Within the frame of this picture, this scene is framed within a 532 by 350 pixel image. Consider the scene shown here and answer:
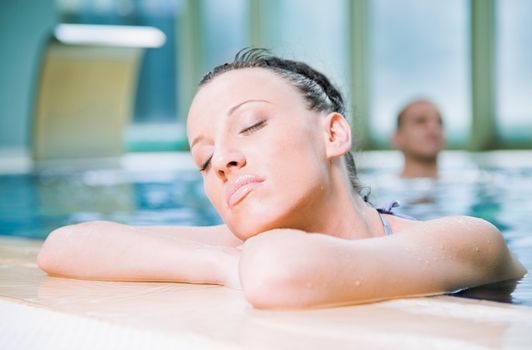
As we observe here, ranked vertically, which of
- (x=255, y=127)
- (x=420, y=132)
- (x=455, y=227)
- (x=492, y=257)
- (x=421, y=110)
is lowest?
(x=420, y=132)

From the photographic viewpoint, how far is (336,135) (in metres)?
2.09

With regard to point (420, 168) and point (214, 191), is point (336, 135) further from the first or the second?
point (420, 168)

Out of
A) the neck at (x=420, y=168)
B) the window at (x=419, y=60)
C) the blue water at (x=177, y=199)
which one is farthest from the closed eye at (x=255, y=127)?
the window at (x=419, y=60)

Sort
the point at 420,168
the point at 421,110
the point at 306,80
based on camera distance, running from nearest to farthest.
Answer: the point at 306,80, the point at 421,110, the point at 420,168

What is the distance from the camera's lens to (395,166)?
29.7 ft

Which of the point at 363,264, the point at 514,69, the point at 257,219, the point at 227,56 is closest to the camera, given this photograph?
the point at 363,264

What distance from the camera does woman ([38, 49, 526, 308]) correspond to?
5.52 feet

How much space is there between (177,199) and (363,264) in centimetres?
458

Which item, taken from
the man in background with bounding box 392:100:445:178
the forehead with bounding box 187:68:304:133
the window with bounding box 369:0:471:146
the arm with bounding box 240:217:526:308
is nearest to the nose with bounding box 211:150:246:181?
the forehead with bounding box 187:68:304:133

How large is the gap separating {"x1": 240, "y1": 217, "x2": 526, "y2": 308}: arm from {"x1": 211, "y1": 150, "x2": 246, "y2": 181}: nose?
8.5 inches

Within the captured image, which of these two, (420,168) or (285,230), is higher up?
(285,230)

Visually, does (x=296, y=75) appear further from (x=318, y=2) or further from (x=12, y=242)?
(x=318, y=2)

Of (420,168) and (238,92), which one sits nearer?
(238,92)

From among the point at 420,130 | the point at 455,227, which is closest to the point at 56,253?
the point at 455,227
